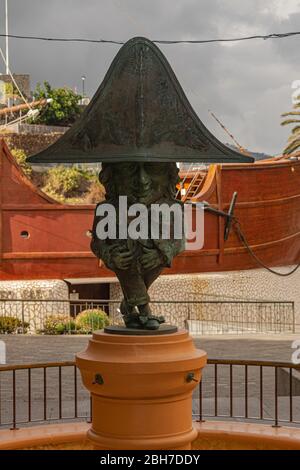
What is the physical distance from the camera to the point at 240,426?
31.3 ft

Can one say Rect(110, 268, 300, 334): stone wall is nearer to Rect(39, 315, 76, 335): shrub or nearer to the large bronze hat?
Rect(39, 315, 76, 335): shrub

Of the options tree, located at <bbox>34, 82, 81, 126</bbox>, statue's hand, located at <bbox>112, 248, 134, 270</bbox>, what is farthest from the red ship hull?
tree, located at <bbox>34, 82, 81, 126</bbox>

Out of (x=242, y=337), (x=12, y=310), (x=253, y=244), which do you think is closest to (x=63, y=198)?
(x=253, y=244)

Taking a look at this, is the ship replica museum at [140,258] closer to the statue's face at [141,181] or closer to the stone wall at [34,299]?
the statue's face at [141,181]

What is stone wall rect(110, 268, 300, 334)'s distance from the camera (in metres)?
30.2

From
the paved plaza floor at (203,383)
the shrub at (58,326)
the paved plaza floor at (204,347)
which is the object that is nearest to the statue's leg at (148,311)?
the paved plaza floor at (203,383)

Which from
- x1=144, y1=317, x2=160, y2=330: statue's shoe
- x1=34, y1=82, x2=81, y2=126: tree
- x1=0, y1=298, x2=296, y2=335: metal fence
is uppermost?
x1=34, y1=82, x2=81, y2=126: tree

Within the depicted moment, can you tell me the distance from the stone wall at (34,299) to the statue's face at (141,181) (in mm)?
18679

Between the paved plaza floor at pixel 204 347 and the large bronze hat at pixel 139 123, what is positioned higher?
the large bronze hat at pixel 139 123

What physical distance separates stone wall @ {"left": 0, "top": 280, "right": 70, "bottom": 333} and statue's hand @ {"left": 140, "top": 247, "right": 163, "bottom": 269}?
18.7 meters

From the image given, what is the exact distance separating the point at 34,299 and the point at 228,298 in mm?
9576

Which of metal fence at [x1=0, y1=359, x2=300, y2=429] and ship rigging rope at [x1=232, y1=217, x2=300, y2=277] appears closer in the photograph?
metal fence at [x1=0, y1=359, x2=300, y2=429]

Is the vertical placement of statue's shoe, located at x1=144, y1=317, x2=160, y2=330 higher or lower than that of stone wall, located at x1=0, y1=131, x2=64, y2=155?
lower

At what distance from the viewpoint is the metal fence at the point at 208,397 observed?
33.8ft
